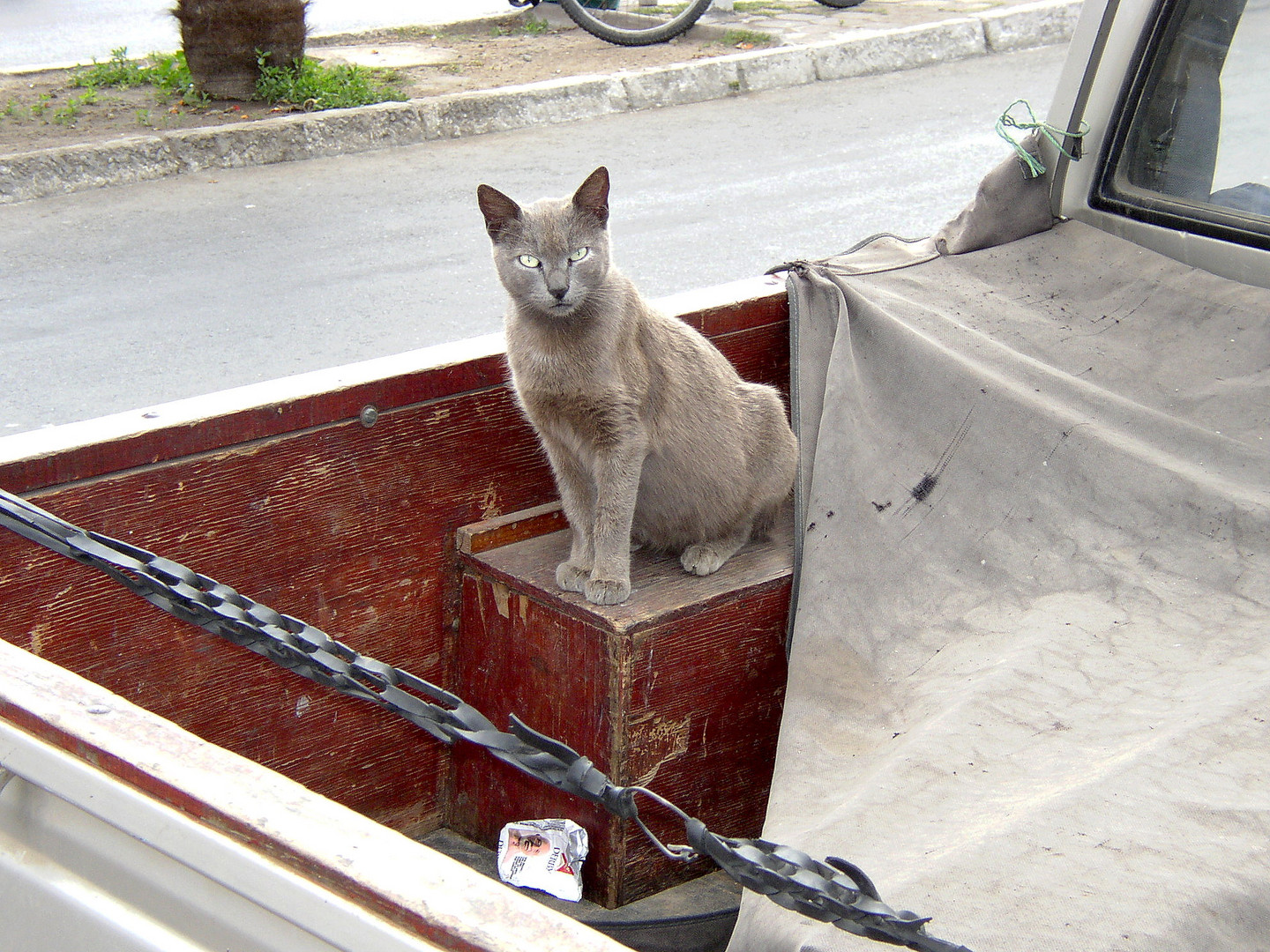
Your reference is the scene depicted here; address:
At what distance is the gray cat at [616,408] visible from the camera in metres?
2.30

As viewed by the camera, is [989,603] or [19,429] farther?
[19,429]

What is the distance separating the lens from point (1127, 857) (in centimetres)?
160

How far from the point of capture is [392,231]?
19.3ft

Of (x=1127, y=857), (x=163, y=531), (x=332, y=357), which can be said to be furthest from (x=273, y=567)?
(x=332, y=357)

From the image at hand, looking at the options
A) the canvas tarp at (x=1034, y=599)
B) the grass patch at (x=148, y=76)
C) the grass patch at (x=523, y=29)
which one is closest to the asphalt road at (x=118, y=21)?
the grass patch at (x=523, y=29)

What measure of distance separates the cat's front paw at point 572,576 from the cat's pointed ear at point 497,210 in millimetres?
631

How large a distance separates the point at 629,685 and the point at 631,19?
8624mm

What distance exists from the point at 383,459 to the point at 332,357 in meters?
2.33

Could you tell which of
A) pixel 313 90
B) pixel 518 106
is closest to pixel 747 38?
pixel 518 106

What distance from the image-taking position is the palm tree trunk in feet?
23.8

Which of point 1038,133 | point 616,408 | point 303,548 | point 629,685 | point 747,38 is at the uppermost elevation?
point 1038,133

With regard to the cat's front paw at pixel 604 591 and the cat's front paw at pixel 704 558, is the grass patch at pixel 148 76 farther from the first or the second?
the cat's front paw at pixel 604 591

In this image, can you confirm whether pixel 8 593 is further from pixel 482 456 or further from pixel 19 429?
pixel 19 429

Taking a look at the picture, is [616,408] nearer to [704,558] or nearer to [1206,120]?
[704,558]
